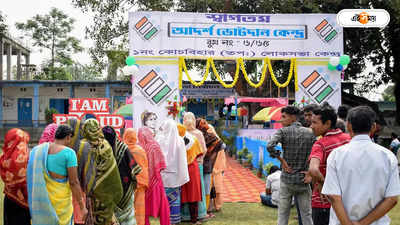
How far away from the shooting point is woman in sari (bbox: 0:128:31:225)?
3365 mm

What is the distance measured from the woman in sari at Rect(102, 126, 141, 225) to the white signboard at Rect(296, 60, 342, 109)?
19.0ft

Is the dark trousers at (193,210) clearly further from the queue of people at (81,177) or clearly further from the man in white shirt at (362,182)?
the man in white shirt at (362,182)

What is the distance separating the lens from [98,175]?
3289mm

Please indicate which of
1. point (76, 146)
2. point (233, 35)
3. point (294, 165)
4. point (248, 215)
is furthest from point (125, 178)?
point (233, 35)

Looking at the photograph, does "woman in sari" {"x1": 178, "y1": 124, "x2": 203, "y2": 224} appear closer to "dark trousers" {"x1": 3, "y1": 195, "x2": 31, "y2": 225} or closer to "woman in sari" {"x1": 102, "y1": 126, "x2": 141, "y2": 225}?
"woman in sari" {"x1": 102, "y1": 126, "x2": 141, "y2": 225}

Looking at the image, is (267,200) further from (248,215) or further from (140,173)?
(140,173)

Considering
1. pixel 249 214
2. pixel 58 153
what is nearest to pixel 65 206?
pixel 58 153

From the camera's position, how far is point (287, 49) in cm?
855

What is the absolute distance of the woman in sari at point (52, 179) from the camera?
9.97ft

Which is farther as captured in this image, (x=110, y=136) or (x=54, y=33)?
(x=54, y=33)

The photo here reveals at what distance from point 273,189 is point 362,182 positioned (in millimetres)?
4013

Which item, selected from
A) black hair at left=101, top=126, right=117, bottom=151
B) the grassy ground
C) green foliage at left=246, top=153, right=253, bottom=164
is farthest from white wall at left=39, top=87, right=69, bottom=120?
black hair at left=101, top=126, right=117, bottom=151

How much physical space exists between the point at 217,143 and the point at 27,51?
84.8 feet

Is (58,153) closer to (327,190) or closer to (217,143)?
(327,190)
